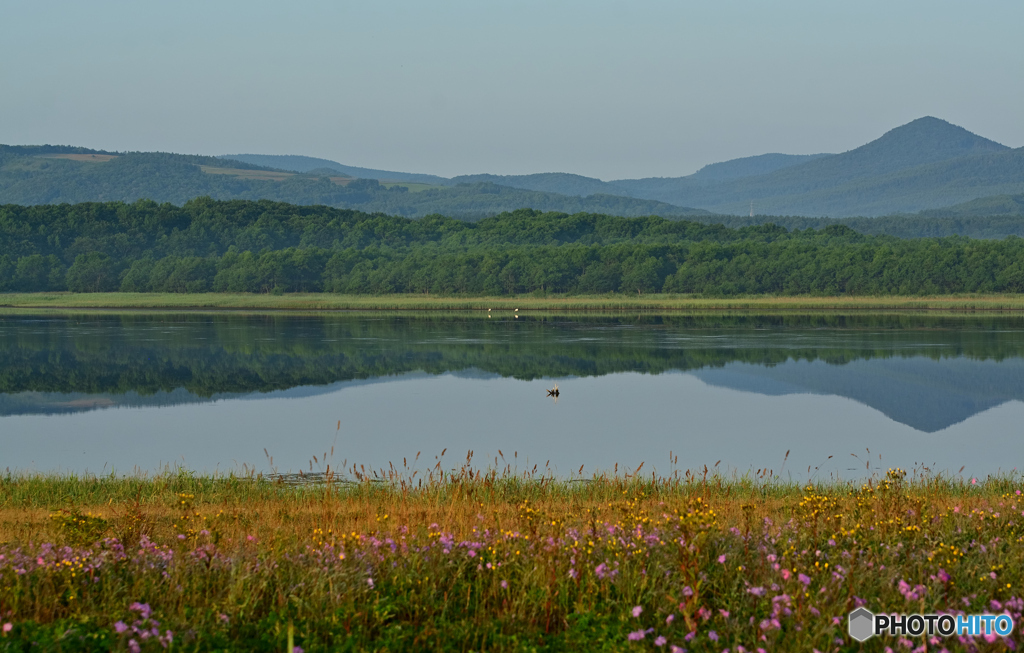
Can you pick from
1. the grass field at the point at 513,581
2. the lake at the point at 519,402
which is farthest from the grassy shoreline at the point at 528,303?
the grass field at the point at 513,581

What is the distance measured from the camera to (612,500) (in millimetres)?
12977

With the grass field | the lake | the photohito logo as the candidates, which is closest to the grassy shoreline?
the lake

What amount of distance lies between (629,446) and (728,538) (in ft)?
44.1

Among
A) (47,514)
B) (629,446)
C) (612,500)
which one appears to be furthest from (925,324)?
A: (47,514)

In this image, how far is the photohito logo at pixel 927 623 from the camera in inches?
272

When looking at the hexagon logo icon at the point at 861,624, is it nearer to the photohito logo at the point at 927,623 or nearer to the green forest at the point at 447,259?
the photohito logo at the point at 927,623

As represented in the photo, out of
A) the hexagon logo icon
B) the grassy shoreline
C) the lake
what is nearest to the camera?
the hexagon logo icon

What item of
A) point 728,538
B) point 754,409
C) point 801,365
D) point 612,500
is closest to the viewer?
point 728,538

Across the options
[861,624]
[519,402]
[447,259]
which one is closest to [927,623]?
[861,624]

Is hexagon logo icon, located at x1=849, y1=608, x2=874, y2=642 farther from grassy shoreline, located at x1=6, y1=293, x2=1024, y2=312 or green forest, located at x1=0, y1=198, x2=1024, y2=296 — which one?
green forest, located at x1=0, y1=198, x2=1024, y2=296

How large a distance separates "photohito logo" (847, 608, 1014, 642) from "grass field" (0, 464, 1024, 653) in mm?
89

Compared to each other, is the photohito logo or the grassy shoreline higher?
the photohito logo

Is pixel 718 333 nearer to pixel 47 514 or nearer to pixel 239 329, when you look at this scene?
pixel 239 329

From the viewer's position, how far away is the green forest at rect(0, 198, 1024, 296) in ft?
380
